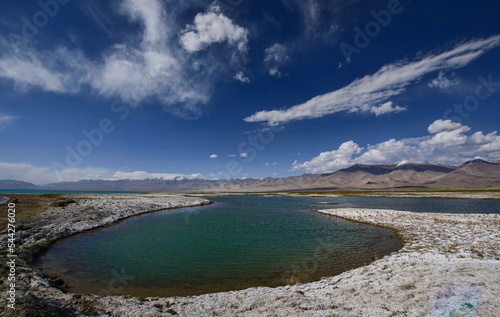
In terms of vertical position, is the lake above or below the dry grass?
below

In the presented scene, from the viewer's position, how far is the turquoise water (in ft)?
40.2

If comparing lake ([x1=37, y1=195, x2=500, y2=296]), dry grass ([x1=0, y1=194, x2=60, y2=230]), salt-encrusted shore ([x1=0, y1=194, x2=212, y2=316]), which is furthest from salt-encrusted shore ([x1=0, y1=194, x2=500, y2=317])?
dry grass ([x1=0, y1=194, x2=60, y2=230])

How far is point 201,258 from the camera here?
54.1 feet

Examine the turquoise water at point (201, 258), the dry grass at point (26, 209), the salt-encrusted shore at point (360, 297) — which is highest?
the dry grass at point (26, 209)

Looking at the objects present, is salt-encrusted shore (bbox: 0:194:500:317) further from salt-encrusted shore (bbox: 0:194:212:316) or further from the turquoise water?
the turquoise water

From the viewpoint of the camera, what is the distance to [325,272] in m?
13.6

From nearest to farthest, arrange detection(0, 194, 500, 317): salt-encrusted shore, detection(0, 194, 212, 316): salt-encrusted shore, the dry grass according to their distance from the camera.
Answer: detection(0, 194, 212, 316): salt-encrusted shore → detection(0, 194, 500, 317): salt-encrusted shore → the dry grass

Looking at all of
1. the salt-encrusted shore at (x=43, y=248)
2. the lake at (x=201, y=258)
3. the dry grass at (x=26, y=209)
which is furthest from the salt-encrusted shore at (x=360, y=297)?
the dry grass at (x=26, y=209)

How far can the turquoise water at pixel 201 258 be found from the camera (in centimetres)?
1224

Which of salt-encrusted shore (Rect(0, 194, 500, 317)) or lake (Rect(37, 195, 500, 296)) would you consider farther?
lake (Rect(37, 195, 500, 296))

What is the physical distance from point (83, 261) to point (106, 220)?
56.4 feet

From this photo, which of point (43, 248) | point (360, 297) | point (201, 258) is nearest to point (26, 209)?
point (43, 248)

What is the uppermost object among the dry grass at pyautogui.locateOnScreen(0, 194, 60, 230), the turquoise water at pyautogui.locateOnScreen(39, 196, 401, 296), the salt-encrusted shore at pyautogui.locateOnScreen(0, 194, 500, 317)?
the dry grass at pyautogui.locateOnScreen(0, 194, 60, 230)

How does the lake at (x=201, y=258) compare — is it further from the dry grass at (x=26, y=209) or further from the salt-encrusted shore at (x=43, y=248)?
the dry grass at (x=26, y=209)
